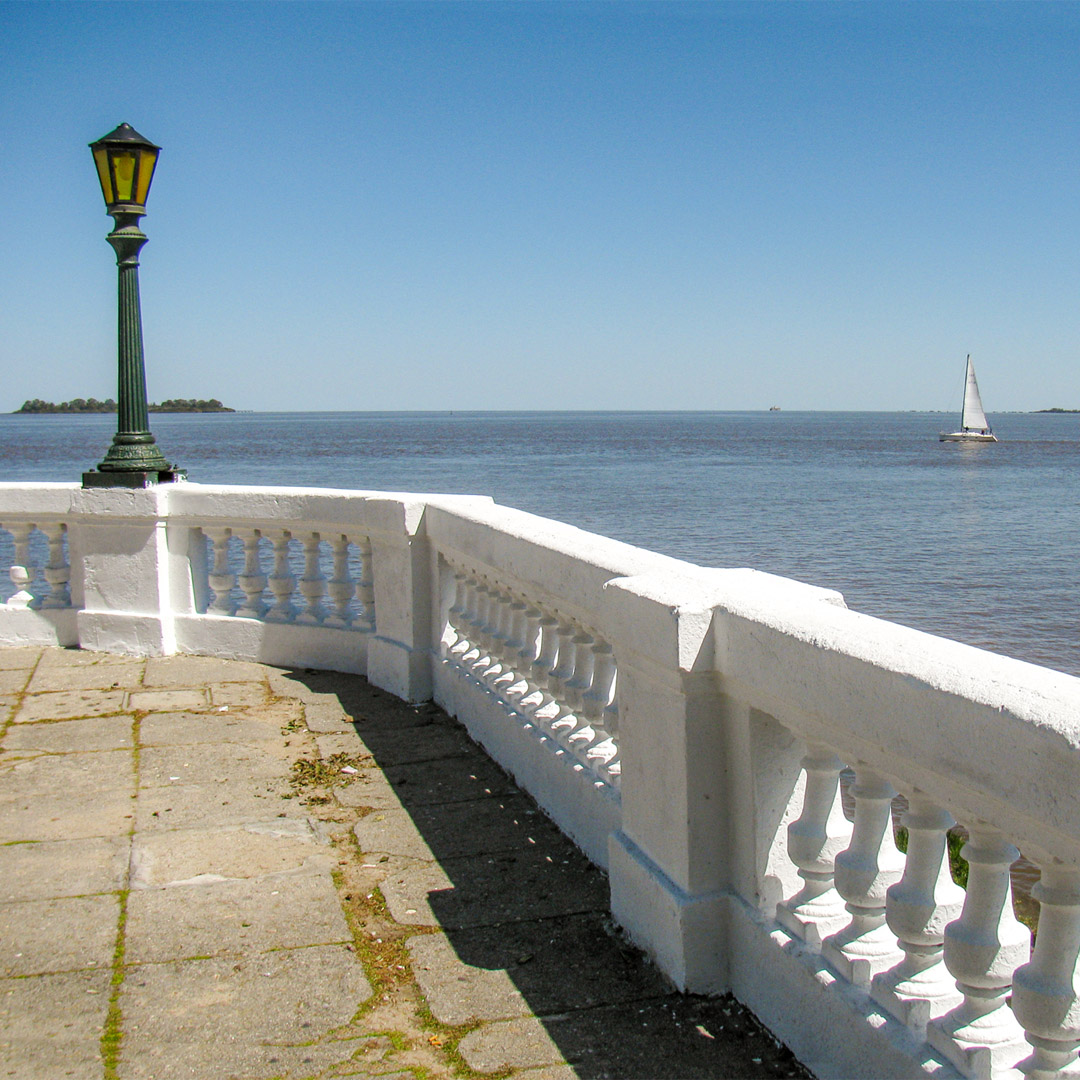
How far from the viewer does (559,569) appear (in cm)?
418

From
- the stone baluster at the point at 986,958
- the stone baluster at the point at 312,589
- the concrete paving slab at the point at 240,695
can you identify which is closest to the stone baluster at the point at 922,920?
the stone baluster at the point at 986,958

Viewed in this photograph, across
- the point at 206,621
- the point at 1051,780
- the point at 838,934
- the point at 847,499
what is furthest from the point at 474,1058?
the point at 847,499

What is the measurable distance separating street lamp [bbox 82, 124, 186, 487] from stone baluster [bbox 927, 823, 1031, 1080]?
6.24 m

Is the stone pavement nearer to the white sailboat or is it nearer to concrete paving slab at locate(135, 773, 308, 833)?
concrete paving slab at locate(135, 773, 308, 833)

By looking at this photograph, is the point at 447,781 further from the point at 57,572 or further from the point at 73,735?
the point at 57,572

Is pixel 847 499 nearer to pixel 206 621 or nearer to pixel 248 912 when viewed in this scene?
pixel 206 621

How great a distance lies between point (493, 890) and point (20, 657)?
472 cm

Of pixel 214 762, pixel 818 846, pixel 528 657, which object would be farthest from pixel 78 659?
pixel 818 846

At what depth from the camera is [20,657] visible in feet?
23.9

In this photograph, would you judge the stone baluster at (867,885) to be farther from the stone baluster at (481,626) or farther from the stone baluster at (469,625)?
the stone baluster at (469,625)

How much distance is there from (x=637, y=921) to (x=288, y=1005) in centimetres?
106

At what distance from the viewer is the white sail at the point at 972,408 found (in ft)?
298

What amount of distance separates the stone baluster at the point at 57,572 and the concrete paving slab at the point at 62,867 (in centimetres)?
376

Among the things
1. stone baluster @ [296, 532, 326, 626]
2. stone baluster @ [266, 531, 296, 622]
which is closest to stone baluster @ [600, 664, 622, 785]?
stone baluster @ [296, 532, 326, 626]
